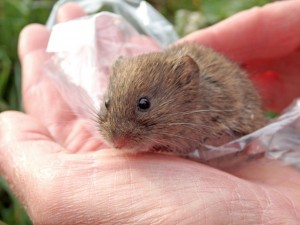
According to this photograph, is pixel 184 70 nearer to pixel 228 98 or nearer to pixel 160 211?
pixel 228 98

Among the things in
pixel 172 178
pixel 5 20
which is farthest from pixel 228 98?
pixel 5 20

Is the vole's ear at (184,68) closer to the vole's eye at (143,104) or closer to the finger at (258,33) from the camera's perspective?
the vole's eye at (143,104)

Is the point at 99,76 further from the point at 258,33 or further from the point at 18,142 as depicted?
the point at 258,33

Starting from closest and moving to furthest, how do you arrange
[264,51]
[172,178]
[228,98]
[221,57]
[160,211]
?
[160,211], [172,178], [228,98], [221,57], [264,51]

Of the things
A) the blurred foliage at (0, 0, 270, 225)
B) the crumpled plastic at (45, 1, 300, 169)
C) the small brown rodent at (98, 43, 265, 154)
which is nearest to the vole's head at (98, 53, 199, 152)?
the small brown rodent at (98, 43, 265, 154)

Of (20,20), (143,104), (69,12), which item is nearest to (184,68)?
(143,104)

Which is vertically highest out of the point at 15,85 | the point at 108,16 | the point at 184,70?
the point at 184,70

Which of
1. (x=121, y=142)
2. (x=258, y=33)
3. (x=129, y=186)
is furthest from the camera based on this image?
(x=258, y=33)
